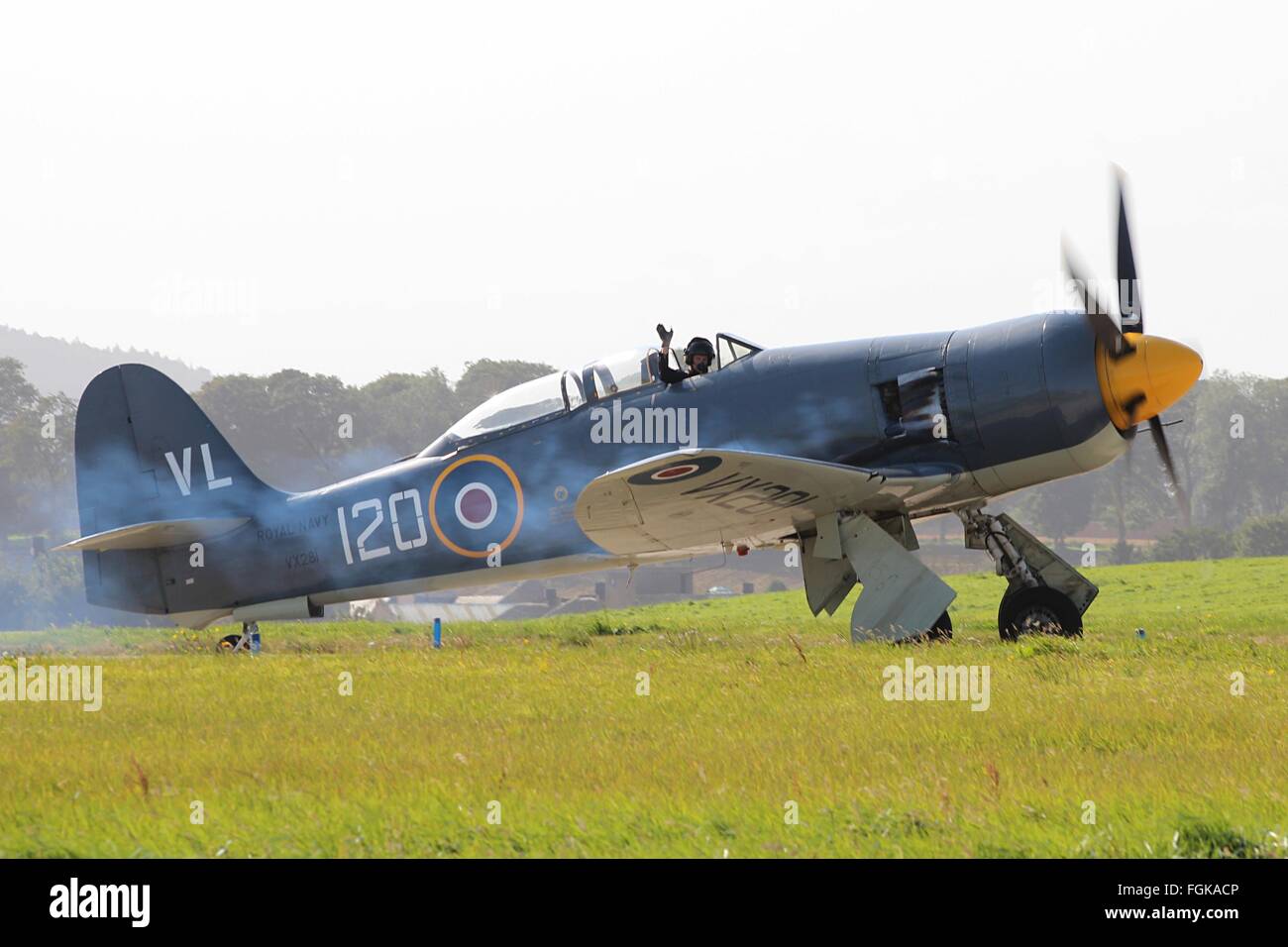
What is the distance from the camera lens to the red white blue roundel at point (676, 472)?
11703 mm

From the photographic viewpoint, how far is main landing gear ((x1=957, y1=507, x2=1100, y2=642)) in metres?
12.8

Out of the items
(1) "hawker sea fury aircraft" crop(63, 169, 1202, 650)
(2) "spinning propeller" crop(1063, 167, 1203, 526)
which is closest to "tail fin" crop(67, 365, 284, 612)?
(1) "hawker sea fury aircraft" crop(63, 169, 1202, 650)

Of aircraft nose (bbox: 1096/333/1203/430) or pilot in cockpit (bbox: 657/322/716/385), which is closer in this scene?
aircraft nose (bbox: 1096/333/1203/430)

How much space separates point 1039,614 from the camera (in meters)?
12.9

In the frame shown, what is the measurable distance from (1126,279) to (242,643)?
978cm

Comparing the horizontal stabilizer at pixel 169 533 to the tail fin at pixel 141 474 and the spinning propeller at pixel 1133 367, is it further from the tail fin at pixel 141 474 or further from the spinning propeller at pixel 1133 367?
the spinning propeller at pixel 1133 367

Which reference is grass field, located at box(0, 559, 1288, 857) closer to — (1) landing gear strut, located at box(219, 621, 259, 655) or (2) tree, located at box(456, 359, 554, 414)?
(1) landing gear strut, located at box(219, 621, 259, 655)

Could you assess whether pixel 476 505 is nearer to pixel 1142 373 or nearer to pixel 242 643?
pixel 242 643

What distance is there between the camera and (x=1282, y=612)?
17859mm

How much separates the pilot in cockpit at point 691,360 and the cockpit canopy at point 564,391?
61 mm

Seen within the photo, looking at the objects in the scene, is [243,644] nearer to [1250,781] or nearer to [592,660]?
[592,660]

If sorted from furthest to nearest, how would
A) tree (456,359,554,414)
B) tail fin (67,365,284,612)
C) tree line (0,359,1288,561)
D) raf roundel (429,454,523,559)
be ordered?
tree (456,359,554,414) → tree line (0,359,1288,561) → tail fin (67,365,284,612) → raf roundel (429,454,523,559)

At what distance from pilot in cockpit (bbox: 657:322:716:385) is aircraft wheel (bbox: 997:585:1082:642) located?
362 centimetres
